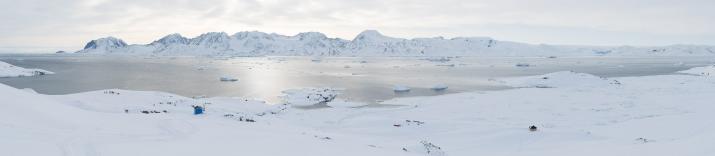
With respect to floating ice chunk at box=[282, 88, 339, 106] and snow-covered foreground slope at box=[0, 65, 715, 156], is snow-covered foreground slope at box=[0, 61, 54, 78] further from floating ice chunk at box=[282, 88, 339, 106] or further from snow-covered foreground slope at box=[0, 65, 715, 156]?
snow-covered foreground slope at box=[0, 65, 715, 156]

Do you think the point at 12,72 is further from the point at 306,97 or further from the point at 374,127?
the point at 374,127

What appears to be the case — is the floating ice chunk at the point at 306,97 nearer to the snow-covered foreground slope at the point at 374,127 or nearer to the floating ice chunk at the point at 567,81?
the snow-covered foreground slope at the point at 374,127

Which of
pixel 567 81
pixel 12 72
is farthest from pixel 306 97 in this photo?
pixel 12 72

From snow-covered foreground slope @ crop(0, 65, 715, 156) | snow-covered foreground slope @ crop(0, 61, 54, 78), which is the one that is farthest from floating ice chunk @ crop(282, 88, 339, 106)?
snow-covered foreground slope @ crop(0, 61, 54, 78)

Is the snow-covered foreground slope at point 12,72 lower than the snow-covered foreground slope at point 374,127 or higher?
lower

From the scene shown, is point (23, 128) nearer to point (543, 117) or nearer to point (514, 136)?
point (514, 136)

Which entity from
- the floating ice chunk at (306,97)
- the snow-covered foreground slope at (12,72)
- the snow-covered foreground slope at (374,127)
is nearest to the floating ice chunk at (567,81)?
the snow-covered foreground slope at (374,127)

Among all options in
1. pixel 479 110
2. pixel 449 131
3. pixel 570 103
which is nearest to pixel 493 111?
pixel 479 110

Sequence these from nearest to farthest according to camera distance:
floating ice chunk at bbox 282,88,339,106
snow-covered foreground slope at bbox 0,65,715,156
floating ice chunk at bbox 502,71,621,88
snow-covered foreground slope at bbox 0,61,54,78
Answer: snow-covered foreground slope at bbox 0,65,715,156, floating ice chunk at bbox 282,88,339,106, floating ice chunk at bbox 502,71,621,88, snow-covered foreground slope at bbox 0,61,54,78
